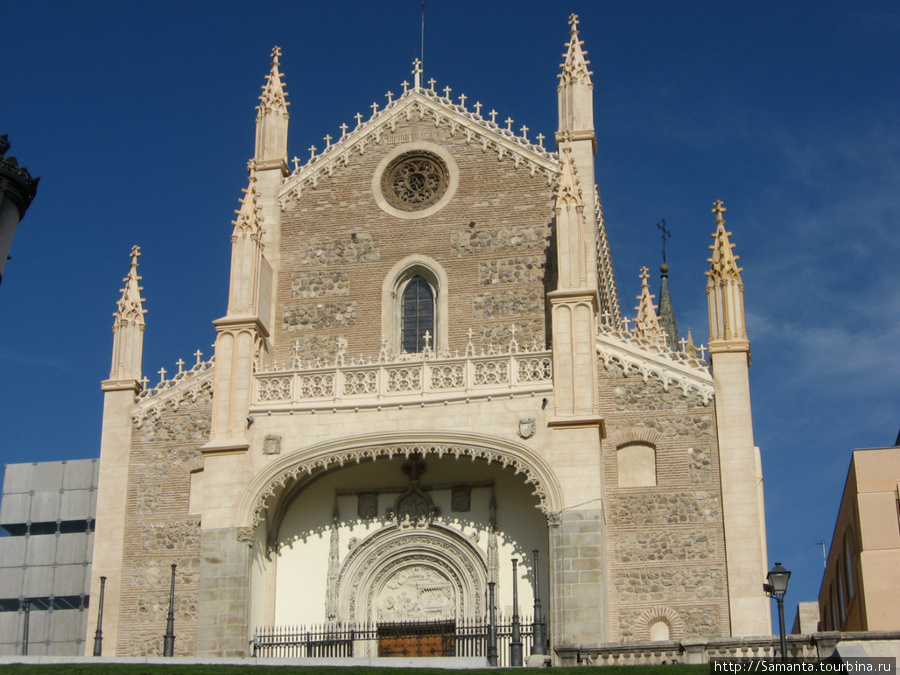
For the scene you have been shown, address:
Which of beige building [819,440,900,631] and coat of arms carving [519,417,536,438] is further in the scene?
beige building [819,440,900,631]

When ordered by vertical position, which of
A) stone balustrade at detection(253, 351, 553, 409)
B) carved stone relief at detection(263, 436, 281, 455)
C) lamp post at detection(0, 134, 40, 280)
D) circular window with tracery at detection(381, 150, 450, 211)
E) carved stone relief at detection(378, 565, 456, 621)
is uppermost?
circular window with tracery at detection(381, 150, 450, 211)

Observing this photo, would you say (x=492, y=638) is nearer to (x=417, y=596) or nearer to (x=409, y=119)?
(x=417, y=596)

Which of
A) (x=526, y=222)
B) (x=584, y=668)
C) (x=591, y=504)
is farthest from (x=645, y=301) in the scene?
(x=584, y=668)

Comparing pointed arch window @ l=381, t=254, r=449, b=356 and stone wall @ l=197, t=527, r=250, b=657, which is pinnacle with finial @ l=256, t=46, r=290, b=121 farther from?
stone wall @ l=197, t=527, r=250, b=657

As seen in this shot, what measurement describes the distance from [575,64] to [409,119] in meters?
4.42

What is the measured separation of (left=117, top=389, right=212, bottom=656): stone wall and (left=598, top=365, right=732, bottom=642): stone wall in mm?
9073

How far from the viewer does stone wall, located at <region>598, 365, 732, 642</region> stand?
25.1 metres

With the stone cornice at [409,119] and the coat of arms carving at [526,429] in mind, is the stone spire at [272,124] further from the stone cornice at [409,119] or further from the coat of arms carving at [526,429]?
the coat of arms carving at [526,429]

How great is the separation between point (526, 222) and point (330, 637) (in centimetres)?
1073

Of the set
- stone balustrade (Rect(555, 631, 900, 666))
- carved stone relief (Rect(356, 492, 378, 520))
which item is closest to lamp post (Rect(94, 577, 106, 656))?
carved stone relief (Rect(356, 492, 378, 520))

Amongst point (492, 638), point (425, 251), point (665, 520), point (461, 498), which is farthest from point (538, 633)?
point (425, 251)

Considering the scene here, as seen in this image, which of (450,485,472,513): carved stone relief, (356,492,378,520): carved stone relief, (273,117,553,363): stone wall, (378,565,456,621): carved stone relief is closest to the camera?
(378,565,456,621): carved stone relief

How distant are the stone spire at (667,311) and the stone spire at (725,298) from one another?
82.5 ft

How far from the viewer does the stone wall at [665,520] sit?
25109 millimetres
